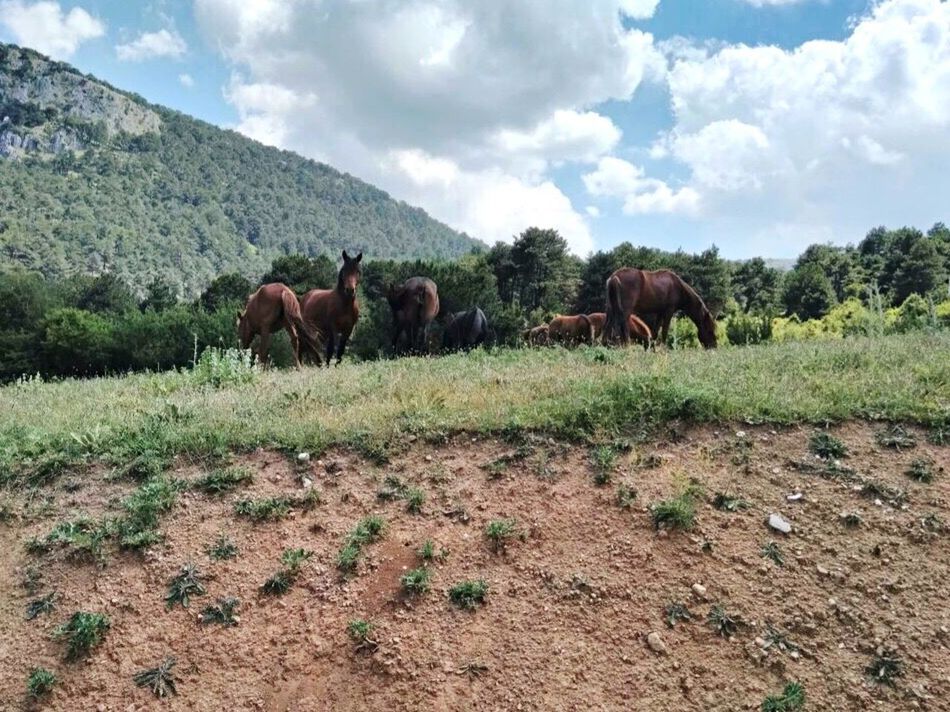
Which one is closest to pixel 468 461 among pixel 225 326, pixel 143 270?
pixel 225 326

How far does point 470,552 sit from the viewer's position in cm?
491

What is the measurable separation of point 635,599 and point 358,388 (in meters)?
4.96

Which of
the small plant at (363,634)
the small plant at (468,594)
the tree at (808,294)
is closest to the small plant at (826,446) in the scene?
the small plant at (468,594)

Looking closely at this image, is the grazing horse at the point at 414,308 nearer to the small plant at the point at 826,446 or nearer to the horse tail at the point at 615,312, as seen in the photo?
the horse tail at the point at 615,312

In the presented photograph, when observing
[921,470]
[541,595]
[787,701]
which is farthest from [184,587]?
[921,470]

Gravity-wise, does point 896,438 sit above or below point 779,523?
above

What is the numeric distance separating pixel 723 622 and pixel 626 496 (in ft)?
4.31

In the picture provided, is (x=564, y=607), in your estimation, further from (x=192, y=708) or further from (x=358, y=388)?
(x=358, y=388)

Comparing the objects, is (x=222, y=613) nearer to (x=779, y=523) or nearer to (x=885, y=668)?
(x=779, y=523)

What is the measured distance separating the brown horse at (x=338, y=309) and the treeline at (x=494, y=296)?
43.1ft

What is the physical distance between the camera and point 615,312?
13914mm

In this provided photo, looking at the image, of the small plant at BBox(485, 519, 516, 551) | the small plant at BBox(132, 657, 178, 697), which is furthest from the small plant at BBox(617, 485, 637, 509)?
the small plant at BBox(132, 657, 178, 697)

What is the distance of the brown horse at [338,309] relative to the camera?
14352mm

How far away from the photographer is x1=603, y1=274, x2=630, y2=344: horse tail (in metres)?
13.8
